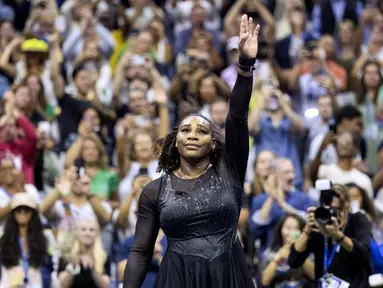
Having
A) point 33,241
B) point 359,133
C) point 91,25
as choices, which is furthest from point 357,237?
point 91,25

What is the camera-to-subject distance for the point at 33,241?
372 inches

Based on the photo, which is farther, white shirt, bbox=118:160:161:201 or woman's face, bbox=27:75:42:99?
woman's face, bbox=27:75:42:99

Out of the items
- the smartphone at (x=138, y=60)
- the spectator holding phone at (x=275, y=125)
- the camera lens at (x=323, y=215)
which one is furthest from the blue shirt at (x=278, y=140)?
the camera lens at (x=323, y=215)

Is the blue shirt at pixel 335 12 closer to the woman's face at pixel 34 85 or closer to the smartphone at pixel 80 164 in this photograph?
the woman's face at pixel 34 85

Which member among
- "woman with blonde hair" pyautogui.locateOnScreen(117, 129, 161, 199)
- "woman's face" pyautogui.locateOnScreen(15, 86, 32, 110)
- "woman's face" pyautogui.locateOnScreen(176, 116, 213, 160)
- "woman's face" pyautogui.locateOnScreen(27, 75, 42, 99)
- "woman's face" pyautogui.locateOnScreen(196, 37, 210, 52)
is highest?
"woman's face" pyautogui.locateOnScreen(196, 37, 210, 52)

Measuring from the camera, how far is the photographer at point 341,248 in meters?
7.90

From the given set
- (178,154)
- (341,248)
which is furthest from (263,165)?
(178,154)

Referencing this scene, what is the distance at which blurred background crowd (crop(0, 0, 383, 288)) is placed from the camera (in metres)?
9.76

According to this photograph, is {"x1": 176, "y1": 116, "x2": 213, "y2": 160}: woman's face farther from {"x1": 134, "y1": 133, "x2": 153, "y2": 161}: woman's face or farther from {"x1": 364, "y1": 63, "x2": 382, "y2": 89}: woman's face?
{"x1": 364, "y1": 63, "x2": 382, "y2": 89}: woman's face

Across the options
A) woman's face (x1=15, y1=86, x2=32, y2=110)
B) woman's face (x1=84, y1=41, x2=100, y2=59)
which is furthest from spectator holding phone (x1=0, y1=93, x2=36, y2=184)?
woman's face (x1=84, y1=41, x2=100, y2=59)

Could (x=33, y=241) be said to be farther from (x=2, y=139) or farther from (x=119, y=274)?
(x=2, y=139)

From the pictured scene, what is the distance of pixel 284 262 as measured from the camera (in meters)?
9.62

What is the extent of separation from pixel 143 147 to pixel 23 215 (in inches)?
74.2

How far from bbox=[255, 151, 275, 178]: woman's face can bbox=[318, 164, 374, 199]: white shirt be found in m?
0.49
